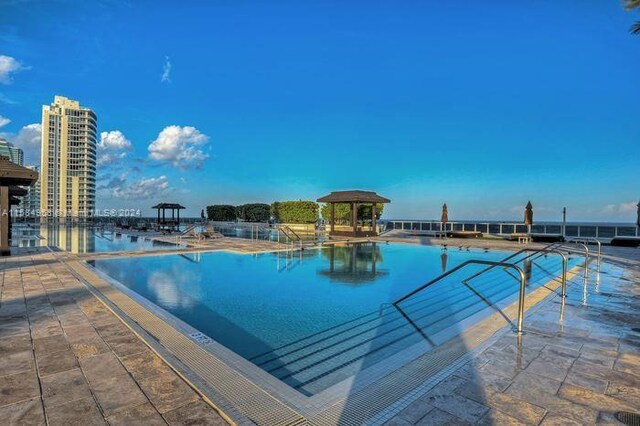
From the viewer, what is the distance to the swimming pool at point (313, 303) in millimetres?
3889

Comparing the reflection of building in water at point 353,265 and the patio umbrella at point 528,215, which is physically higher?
the patio umbrella at point 528,215

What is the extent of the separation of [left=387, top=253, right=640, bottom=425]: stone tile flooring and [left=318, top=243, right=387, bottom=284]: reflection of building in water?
4.64 meters

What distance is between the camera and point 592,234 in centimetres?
2080

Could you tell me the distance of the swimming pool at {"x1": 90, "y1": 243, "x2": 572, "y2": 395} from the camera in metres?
3.89

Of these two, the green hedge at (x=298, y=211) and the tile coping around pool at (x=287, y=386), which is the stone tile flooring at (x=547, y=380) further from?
the green hedge at (x=298, y=211)

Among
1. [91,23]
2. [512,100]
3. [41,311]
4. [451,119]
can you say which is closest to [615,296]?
[41,311]

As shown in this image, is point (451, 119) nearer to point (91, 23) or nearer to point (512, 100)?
point (512, 100)

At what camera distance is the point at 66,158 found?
75312mm

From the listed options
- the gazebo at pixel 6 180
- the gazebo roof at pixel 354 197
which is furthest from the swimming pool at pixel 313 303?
the gazebo roof at pixel 354 197

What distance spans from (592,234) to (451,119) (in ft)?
49.8

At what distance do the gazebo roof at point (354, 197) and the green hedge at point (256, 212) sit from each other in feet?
51.9

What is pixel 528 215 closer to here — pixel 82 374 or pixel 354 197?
pixel 354 197

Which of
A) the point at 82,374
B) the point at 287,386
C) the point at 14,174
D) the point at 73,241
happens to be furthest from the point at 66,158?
the point at 287,386

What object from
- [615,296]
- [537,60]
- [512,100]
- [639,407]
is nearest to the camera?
[639,407]
